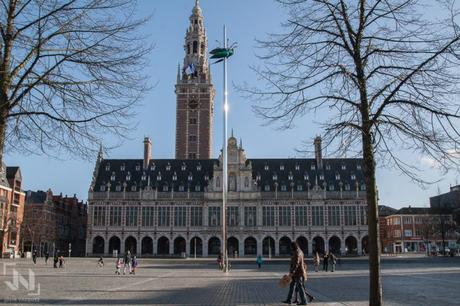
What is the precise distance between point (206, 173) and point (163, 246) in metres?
14.4

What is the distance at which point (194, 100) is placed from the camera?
Answer: 333 ft

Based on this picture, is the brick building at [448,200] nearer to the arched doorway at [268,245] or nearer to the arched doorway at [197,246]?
the arched doorway at [268,245]

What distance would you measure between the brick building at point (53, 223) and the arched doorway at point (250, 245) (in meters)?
29.9

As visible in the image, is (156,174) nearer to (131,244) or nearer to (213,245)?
(131,244)

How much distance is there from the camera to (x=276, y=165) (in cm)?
8906

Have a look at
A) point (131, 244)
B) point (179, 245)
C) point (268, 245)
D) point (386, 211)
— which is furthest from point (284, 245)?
point (386, 211)

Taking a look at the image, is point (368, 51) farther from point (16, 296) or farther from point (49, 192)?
point (49, 192)

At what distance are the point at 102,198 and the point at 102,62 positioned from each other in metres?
77.7

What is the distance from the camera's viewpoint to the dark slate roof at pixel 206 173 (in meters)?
85.6

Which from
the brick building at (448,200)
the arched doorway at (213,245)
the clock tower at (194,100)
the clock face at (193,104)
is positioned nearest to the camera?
the brick building at (448,200)

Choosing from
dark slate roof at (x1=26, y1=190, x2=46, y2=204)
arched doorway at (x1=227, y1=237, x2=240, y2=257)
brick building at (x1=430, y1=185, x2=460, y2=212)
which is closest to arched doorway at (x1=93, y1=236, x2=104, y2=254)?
dark slate roof at (x1=26, y1=190, x2=46, y2=204)

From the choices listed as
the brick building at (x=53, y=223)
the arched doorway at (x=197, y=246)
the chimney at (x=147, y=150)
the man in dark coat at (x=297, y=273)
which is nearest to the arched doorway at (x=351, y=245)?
the arched doorway at (x=197, y=246)

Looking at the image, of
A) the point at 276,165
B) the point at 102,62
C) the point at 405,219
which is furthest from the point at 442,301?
the point at 405,219

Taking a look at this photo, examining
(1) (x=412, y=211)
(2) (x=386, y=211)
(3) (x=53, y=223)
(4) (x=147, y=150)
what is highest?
(4) (x=147, y=150)
